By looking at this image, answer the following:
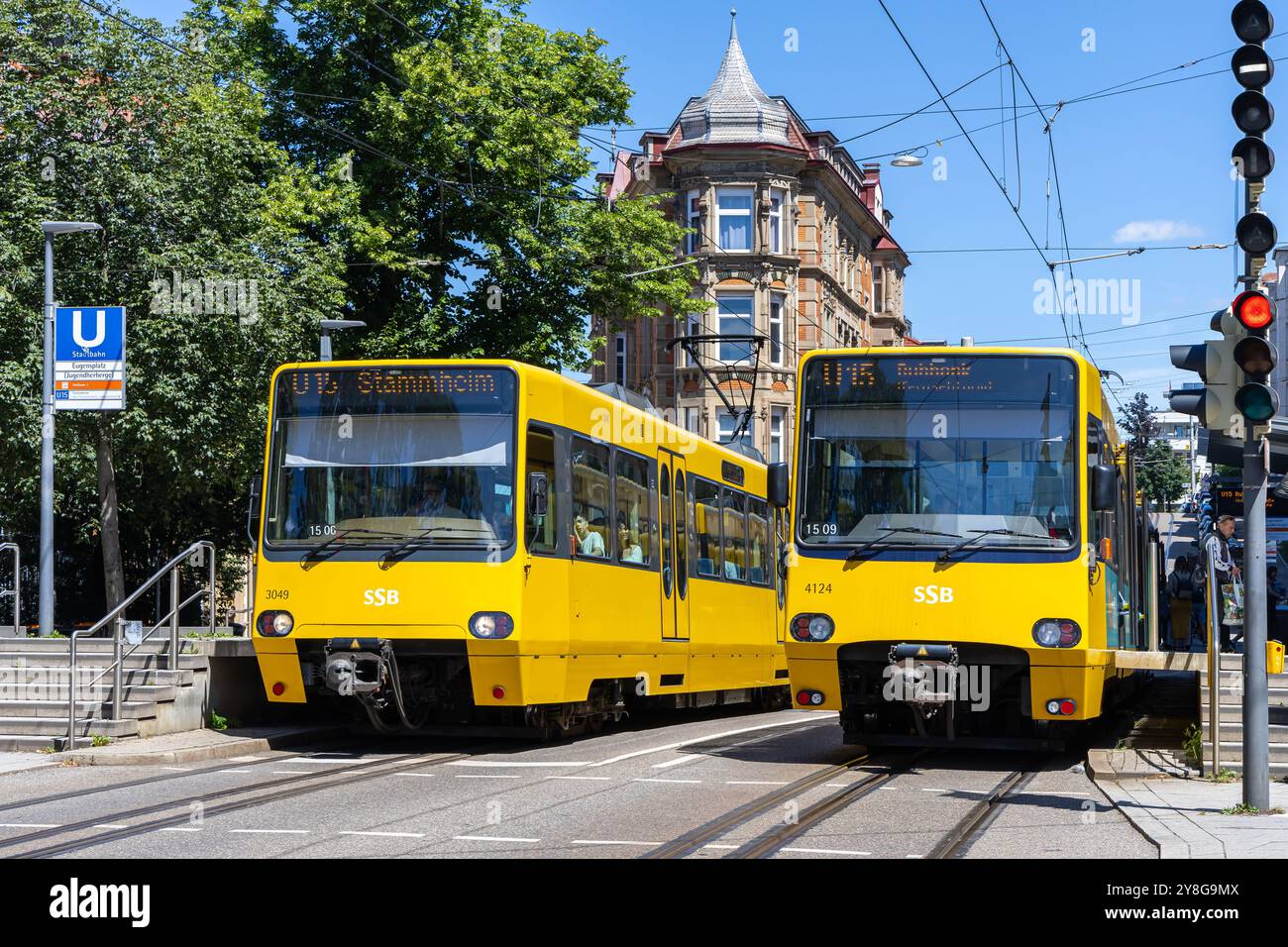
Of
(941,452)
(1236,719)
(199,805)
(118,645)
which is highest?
(941,452)

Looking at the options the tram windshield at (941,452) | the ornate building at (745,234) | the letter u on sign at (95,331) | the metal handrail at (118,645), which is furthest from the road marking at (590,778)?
the ornate building at (745,234)

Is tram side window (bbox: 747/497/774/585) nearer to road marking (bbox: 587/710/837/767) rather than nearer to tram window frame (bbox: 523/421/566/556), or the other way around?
road marking (bbox: 587/710/837/767)

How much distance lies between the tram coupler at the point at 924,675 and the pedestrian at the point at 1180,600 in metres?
13.1

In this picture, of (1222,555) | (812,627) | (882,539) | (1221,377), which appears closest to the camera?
(1221,377)

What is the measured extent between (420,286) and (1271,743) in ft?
78.8

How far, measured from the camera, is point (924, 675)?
13.5m

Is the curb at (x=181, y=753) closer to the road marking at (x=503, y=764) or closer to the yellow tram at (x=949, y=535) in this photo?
the road marking at (x=503, y=764)

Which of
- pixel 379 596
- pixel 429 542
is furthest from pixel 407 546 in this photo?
pixel 379 596

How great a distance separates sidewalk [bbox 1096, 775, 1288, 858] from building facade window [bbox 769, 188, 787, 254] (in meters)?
42.3

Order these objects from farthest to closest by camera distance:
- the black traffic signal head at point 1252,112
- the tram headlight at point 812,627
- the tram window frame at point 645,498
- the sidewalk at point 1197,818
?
the tram window frame at point 645,498 < the tram headlight at point 812,627 < the black traffic signal head at point 1252,112 < the sidewalk at point 1197,818

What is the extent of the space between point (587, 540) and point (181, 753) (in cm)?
405

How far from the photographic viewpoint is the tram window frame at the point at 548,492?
47.5ft

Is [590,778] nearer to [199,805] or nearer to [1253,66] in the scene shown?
[199,805]
